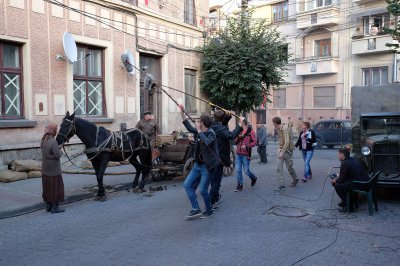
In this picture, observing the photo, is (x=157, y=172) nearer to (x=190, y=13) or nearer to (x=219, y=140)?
(x=219, y=140)

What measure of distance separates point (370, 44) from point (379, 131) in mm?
21197

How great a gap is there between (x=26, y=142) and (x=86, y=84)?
122 inches

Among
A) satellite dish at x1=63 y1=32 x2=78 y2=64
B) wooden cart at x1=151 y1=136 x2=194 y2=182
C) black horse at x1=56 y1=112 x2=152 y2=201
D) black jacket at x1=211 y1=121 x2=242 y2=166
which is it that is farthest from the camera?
satellite dish at x1=63 y1=32 x2=78 y2=64

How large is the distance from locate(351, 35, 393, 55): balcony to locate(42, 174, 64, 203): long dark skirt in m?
25.7

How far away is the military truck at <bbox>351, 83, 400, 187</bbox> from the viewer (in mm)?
8641

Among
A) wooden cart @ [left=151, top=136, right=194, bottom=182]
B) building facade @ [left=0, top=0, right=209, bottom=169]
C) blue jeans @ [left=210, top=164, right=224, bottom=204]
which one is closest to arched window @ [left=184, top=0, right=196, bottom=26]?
building facade @ [left=0, top=0, right=209, bottom=169]

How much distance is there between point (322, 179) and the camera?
38.2ft

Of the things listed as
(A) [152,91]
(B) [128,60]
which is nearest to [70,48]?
(B) [128,60]

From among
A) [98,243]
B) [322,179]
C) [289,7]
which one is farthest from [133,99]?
[289,7]

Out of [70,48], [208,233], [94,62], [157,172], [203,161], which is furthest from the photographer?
[94,62]

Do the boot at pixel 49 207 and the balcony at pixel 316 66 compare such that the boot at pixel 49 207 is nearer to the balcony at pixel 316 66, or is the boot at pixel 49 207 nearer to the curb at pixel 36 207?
the curb at pixel 36 207

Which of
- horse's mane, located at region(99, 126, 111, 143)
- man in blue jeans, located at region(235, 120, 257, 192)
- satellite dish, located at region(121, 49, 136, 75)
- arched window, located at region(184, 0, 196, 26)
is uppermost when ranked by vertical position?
arched window, located at region(184, 0, 196, 26)

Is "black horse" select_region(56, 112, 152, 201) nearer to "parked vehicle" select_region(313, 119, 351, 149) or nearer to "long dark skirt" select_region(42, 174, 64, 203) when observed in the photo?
"long dark skirt" select_region(42, 174, 64, 203)

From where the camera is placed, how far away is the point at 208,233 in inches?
→ 251
